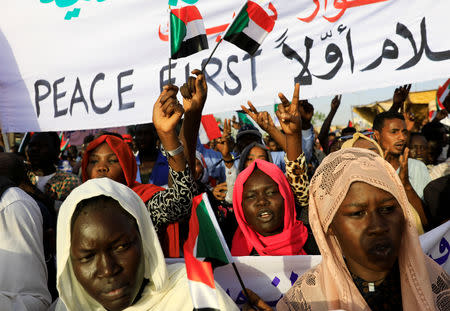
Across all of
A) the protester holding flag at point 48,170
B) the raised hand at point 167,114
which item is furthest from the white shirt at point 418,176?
the protester holding flag at point 48,170

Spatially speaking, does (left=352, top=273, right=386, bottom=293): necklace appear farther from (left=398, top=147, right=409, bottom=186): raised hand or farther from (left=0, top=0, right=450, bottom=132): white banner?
(left=398, top=147, right=409, bottom=186): raised hand

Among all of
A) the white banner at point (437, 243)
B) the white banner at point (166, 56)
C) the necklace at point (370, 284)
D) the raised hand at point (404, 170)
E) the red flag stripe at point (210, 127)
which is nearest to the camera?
the necklace at point (370, 284)

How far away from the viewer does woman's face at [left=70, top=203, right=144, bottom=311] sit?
1633 mm

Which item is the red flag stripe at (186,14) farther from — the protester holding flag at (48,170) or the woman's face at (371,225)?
→ the protester holding flag at (48,170)

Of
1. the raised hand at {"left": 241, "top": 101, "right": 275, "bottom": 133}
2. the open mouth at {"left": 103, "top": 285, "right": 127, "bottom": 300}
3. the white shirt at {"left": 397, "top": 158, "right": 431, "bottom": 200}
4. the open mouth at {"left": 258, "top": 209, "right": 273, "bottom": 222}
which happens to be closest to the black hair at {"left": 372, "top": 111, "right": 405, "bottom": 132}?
the white shirt at {"left": 397, "top": 158, "right": 431, "bottom": 200}

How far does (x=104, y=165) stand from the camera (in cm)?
286

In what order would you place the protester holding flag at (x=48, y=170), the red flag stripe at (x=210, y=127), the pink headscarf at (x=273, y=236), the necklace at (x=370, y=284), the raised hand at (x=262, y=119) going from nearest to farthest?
the necklace at (x=370, y=284) < the pink headscarf at (x=273, y=236) < the raised hand at (x=262, y=119) < the protester holding flag at (x=48, y=170) < the red flag stripe at (x=210, y=127)

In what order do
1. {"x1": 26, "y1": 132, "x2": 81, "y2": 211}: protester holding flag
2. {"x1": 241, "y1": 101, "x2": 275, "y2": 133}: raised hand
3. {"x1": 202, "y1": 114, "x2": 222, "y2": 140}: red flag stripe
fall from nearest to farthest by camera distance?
{"x1": 241, "y1": 101, "x2": 275, "y2": 133}: raised hand, {"x1": 26, "y1": 132, "x2": 81, "y2": 211}: protester holding flag, {"x1": 202, "y1": 114, "x2": 222, "y2": 140}: red flag stripe

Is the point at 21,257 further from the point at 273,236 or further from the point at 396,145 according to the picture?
the point at 396,145

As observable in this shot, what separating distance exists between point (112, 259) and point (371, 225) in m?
0.99

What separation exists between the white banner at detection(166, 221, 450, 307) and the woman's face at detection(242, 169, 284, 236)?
1.21ft

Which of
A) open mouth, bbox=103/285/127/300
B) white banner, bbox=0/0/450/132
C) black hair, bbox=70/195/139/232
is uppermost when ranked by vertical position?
white banner, bbox=0/0/450/132

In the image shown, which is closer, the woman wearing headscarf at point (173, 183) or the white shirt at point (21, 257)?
the white shirt at point (21, 257)

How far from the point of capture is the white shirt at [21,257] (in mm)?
1974
